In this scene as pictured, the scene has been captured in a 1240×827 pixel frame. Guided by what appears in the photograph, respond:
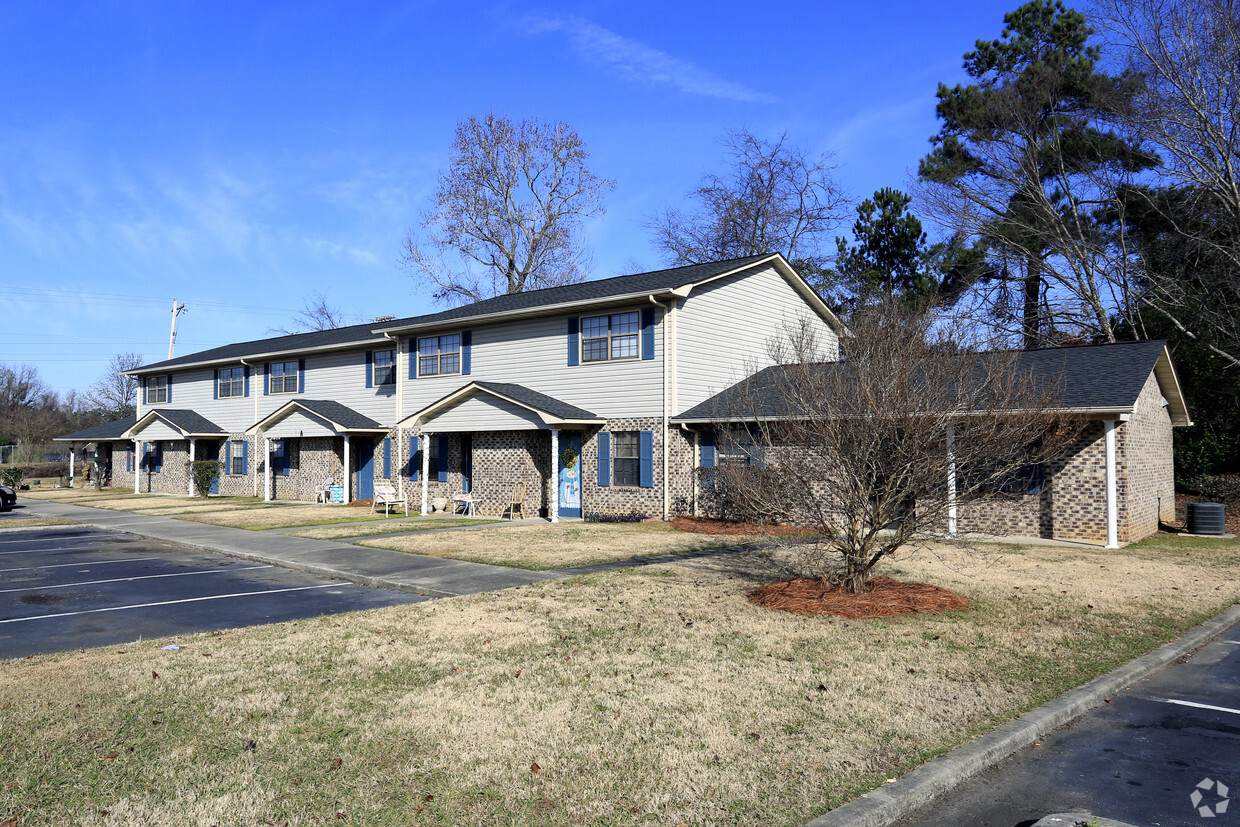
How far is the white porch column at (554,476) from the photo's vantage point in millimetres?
20438

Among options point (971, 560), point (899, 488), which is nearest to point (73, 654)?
point (899, 488)

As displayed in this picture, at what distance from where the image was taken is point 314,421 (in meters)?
27.7

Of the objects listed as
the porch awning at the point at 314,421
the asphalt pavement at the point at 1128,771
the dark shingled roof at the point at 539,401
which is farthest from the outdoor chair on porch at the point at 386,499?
the asphalt pavement at the point at 1128,771

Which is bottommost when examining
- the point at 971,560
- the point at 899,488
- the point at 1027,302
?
the point at 971,560

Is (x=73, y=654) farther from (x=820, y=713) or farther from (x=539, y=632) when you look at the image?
(x=820, y=713)

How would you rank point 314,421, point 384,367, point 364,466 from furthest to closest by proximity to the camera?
point 364,466
point 384,367
point 314,421

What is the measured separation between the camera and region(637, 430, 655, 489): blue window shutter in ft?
66.3

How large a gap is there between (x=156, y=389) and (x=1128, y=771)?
42.5m

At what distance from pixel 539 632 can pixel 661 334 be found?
12.4 meters

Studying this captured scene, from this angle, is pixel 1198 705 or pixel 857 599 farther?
pixel 857 599

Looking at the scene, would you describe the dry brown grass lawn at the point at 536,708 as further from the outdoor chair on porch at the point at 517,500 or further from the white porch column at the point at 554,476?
the outdoor chair on porch at the point at 517,500

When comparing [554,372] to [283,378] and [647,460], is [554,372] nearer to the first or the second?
[647,460]

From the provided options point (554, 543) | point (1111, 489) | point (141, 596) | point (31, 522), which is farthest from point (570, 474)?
point (31, 522)

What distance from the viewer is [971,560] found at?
553 inches
